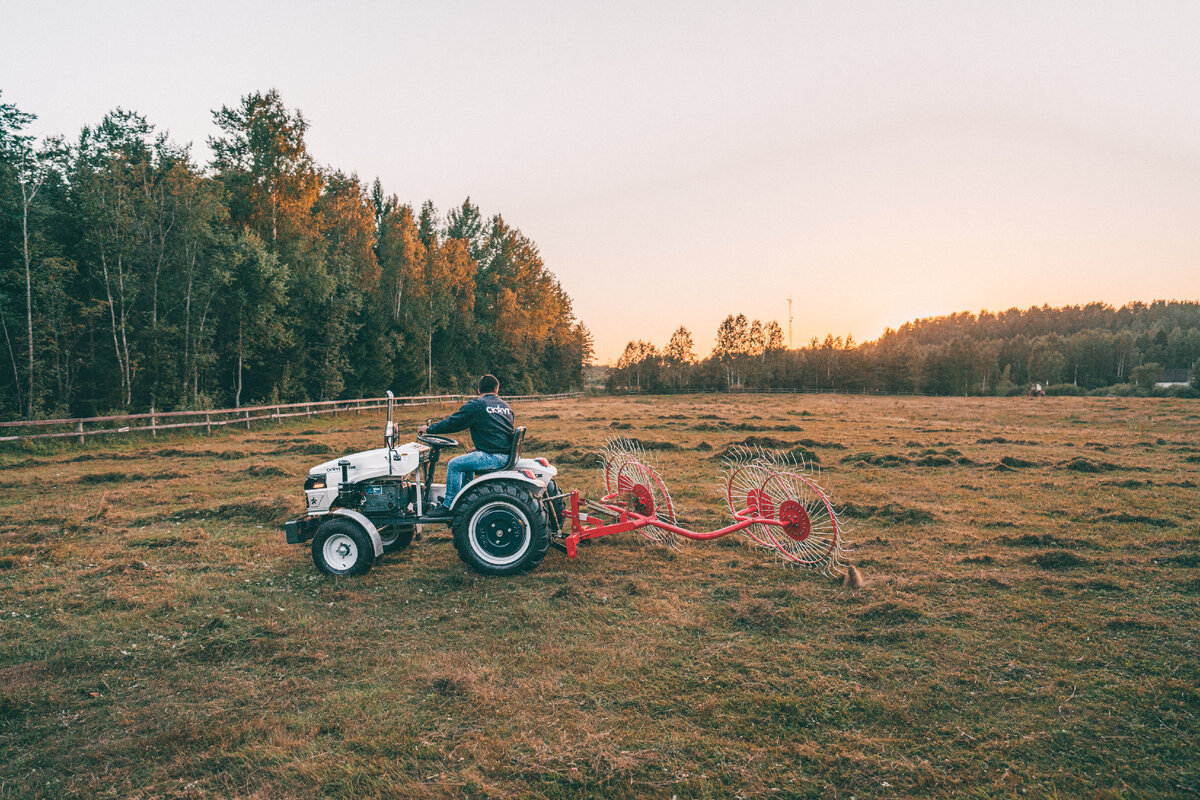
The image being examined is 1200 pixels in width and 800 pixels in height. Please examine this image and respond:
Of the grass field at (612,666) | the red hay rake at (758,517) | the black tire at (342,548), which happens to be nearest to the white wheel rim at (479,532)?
the grass field at (612,666)

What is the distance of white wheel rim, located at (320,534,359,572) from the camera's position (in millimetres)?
6965

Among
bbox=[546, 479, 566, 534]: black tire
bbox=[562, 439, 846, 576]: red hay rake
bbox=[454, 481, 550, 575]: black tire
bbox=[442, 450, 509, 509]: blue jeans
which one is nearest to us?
bbox=[454, 481, 550, 575]: black tire

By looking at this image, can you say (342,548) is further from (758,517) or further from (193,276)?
(193,276)

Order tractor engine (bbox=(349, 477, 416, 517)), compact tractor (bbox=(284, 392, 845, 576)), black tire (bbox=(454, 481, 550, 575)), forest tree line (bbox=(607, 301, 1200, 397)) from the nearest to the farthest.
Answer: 1. black tire (bbox=(454, 481, 550, 575))
2. compact tractor (bbox=(284, 392, 845, 576))
3. tractor engine (bbox=(349, 477, 416, 517))
4. forest tree line (bbox=(607, 301, 1200, 397))

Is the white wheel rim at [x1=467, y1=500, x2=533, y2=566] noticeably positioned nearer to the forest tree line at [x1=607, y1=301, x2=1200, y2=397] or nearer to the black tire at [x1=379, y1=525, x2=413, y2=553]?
the black tire at [x1=379, y1=525, x2=413, y2=553]

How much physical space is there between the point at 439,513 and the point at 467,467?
72 centimetres

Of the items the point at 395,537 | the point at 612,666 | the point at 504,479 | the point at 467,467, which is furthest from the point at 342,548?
the point at 612,666

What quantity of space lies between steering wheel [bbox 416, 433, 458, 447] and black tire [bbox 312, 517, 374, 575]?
1.26m

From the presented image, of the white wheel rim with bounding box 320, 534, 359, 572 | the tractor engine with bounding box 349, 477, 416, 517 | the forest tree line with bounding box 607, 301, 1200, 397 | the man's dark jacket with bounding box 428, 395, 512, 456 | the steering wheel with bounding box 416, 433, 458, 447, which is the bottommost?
the white wheel rim with bounding box 320, 534, 359, 572

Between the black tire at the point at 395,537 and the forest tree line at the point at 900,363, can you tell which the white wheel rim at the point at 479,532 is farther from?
the forest tree line at the point at 900,363

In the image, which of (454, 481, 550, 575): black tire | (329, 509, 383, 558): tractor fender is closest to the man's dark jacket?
(454, 481, 550, 575): black tire

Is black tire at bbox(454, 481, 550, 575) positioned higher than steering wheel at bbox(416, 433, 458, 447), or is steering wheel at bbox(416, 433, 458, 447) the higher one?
steering wheel at bbox(416, 433, 458, 447)

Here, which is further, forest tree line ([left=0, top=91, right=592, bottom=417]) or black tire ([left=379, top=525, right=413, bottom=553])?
forest tree line ([left=0, top=91, right=592, bottom=417])

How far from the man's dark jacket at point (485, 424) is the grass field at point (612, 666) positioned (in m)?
1.59
